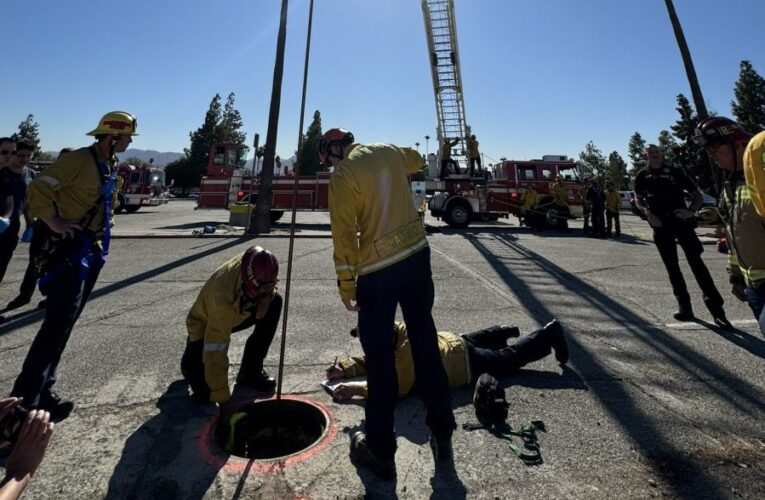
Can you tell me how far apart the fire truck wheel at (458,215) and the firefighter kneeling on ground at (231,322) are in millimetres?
13344

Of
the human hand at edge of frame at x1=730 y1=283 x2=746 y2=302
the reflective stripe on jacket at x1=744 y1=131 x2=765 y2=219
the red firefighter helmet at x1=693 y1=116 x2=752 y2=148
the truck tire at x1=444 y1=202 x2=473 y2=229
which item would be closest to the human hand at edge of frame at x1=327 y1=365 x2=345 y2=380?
the reflective stripe on jacket at x1=744 y1=131 x2=765 y2=219

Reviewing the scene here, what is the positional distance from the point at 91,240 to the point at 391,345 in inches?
85.2

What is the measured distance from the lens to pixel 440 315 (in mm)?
4988

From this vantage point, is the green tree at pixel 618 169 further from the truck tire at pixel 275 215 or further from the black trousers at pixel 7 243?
the black trousers at pixel 7 243

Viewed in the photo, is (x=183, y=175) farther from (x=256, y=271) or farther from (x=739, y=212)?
(x=739, y=212)

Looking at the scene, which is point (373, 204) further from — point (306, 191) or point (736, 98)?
point (736, 98)

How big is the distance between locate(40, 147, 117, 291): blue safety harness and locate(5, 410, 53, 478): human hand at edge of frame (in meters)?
1.69

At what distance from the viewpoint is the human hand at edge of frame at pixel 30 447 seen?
4.17 feet

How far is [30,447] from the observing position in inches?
52.1

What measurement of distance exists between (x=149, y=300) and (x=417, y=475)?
4.63m

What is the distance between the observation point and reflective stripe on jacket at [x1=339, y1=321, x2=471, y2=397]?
291 centimetres

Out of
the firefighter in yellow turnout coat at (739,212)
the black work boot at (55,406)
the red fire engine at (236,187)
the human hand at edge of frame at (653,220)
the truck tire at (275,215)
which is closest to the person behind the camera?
the firefighter in yellow turnout coat at (739,212)

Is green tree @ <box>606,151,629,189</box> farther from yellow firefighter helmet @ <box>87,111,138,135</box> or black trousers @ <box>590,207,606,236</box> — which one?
yellow firefighter helmet @ <box>87,111,138,135</box>

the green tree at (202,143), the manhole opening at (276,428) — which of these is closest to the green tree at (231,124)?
the green tree at (202,143)
